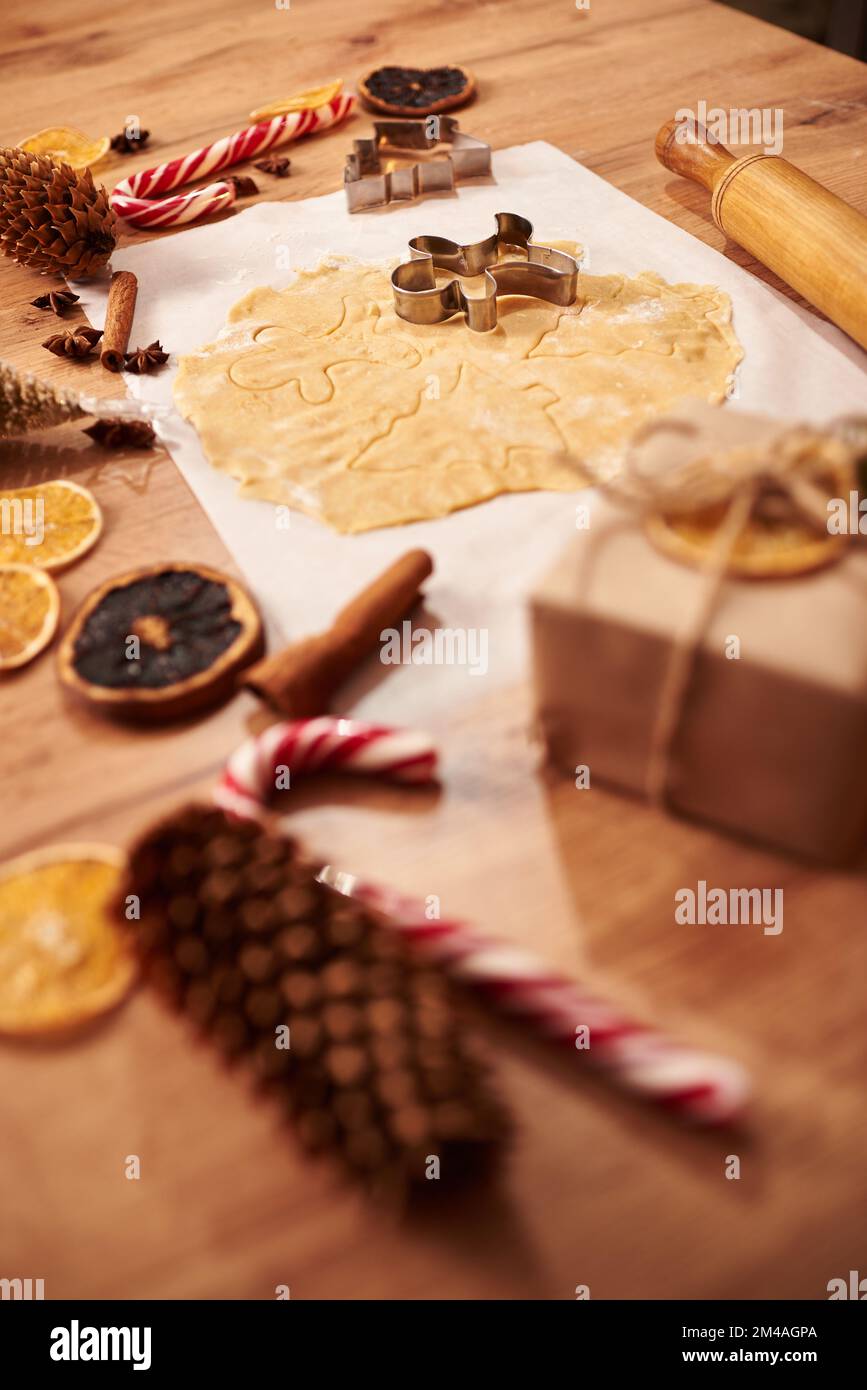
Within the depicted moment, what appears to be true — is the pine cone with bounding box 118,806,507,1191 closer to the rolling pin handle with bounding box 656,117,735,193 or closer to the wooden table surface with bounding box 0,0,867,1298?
the wooden table surface with bounding box 0,0,867,1298

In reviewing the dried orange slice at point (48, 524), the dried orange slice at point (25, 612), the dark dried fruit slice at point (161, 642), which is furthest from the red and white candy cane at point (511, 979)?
the dried orange slice at point (48, 524)

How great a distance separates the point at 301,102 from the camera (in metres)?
1.86

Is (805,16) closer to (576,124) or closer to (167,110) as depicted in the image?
(576,124)

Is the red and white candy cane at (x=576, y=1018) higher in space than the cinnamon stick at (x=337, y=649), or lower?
lower

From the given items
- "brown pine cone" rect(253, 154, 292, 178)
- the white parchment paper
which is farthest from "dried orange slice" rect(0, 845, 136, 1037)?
"brown pine cone" rect(253, 154, 292, 178)

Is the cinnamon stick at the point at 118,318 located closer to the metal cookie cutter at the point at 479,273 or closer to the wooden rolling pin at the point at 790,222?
the metal cookie cutter at the point at 479,273

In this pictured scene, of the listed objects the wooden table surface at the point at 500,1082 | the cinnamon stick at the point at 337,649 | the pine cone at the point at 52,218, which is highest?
the pine cone at the point at 52,218

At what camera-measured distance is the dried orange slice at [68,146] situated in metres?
1.80

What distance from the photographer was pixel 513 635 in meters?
1.03

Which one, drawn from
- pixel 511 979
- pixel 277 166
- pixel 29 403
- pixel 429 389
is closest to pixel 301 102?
pixel 277 166

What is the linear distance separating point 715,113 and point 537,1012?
5.38 feet

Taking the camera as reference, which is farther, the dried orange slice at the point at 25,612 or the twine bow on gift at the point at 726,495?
the dried orange slice at the point at 25,612

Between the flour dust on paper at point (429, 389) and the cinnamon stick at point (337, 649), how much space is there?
0.43ft
